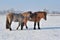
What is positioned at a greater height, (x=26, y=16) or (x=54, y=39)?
(x=26, y=16)

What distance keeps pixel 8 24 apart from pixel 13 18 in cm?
44

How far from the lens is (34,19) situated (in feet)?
38.4

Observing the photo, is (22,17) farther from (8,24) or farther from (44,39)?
(44,39)

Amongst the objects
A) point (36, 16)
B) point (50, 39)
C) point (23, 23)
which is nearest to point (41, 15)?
point (36, 16)

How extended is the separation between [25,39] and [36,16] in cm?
390

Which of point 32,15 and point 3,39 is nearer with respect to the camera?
point 3,39

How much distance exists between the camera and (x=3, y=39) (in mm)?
7957

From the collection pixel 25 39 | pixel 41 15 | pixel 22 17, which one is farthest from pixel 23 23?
pixel 25 39

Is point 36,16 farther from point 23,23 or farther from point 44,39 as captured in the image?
point 44,39

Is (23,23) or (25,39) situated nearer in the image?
(25,39)

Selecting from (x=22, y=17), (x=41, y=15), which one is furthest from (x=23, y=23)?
(x=41, y=15)

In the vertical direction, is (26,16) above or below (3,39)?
above

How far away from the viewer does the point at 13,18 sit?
37.2ft

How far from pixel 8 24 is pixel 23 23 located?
87cm
